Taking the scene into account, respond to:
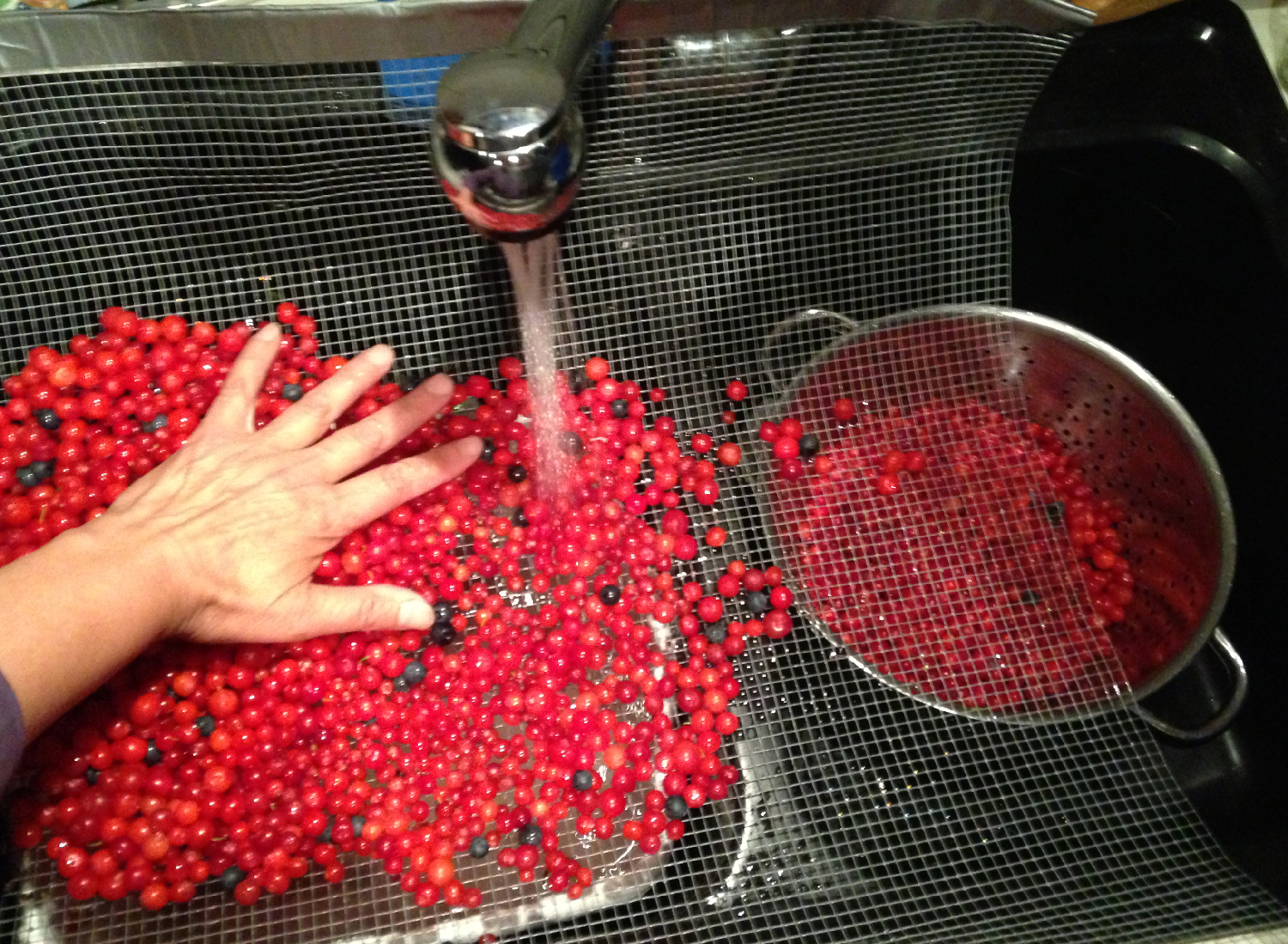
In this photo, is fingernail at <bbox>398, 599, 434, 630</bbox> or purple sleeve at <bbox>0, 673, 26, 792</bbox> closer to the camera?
purple sleeve at <bbox>0, 673, 26, 792</bbox>

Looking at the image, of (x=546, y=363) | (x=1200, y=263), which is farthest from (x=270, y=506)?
(x=1200, y=263)

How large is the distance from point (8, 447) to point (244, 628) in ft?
1.54

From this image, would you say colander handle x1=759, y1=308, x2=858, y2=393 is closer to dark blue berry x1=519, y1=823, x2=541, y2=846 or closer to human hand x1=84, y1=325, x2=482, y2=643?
human hand x1=84, y1=325, x2=482, y2=643

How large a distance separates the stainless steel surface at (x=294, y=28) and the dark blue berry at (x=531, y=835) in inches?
35.8

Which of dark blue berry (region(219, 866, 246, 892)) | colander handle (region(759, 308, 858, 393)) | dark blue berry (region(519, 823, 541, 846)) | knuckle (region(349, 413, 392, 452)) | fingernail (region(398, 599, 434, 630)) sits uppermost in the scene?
knuckle (region(349, 413, 392, 452))

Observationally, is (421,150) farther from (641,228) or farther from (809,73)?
(809,73)

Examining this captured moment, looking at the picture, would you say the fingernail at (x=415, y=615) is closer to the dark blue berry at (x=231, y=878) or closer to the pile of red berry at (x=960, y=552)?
the dark blue berry at (x=231, y=878)

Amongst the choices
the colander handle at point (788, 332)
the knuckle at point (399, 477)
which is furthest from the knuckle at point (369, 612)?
the colander handle at point (788, 332)

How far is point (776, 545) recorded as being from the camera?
1081mm

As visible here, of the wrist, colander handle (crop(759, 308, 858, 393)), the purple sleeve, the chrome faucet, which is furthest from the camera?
colander handle (crop(759, 308, 858, 393))

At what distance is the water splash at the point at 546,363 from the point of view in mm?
1048

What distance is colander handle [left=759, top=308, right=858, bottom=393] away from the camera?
1.14m

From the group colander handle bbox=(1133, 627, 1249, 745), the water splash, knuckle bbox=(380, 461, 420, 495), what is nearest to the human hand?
knuckle bbox=(380, 461, 420, 495)

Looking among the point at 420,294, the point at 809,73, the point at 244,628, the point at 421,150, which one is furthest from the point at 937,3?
the point at 244,628
